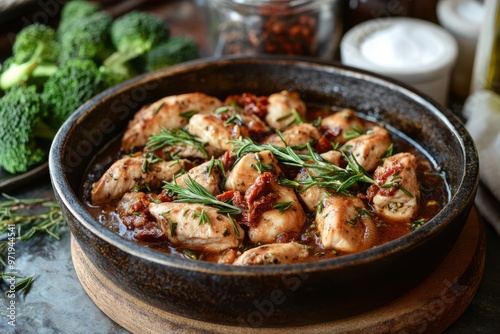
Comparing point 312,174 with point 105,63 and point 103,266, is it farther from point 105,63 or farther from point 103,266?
point 105,63

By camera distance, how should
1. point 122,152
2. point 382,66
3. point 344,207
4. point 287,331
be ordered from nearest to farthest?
point 287,331 → point 344,207 → point 122,152 → point 382,66

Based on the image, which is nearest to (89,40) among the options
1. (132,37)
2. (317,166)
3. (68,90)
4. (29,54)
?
(132,37)

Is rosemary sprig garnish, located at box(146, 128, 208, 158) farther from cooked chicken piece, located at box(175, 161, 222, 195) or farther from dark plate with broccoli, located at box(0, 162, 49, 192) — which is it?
dark plate with broccoli, located at box(0, 162, 49, 192)

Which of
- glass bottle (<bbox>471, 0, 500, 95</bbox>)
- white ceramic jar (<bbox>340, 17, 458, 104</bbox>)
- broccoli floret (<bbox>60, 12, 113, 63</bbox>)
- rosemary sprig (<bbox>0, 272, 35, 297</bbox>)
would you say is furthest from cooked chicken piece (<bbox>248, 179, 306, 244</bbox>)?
broccoli floret (<bbox>60, 12, 113, 63</bbox>)

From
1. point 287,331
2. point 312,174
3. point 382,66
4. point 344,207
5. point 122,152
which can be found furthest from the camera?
point 382,66

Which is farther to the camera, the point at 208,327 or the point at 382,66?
the point at 382,66

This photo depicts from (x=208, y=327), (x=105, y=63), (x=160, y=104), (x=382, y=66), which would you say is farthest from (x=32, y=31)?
(x=208, y=327)

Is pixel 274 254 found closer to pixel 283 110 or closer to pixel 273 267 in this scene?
pixel 273 267
